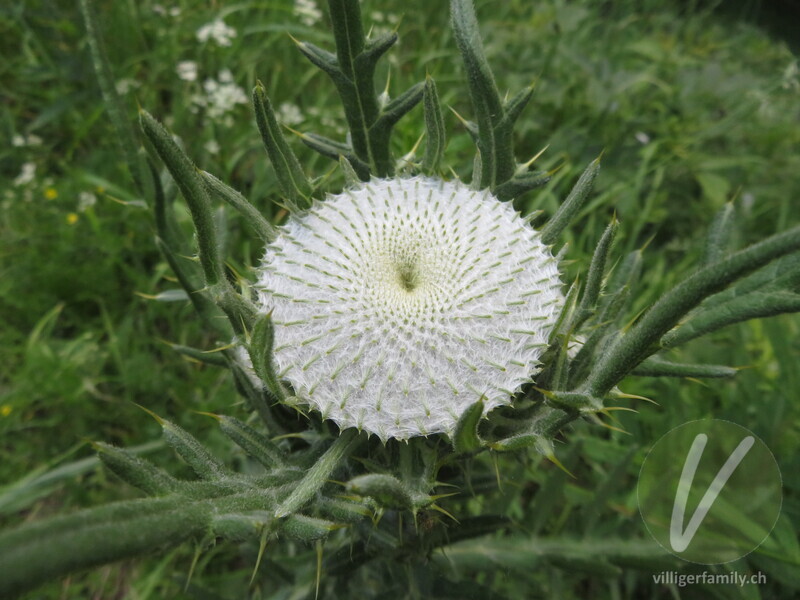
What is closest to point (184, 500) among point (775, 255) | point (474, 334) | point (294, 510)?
point (294, 510)

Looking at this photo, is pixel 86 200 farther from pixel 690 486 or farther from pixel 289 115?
pixel 690 486

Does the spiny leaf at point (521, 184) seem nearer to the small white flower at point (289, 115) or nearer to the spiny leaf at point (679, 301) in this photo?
the spiny leaf at point (679, 301)

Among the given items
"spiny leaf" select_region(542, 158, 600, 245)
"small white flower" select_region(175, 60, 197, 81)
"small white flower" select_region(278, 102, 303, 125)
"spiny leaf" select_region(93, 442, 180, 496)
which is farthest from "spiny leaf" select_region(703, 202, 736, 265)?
"small white flower" select_region(175, 60, 197, 81)

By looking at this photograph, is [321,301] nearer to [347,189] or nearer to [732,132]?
[347,189]

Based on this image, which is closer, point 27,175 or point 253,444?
point 253,444

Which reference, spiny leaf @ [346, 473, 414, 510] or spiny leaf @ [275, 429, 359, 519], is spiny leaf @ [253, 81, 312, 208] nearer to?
spiny leaf @ [275, 429, 359, 519]

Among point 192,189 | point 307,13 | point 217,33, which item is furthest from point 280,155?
point 217,33
